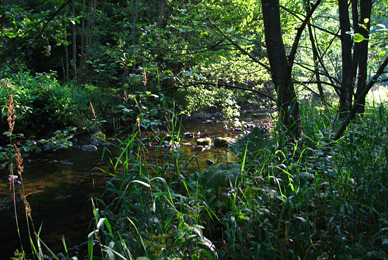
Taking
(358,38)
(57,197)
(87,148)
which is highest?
(358,38)

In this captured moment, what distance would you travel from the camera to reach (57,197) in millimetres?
4359

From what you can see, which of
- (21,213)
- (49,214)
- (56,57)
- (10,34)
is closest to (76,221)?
(49,214)

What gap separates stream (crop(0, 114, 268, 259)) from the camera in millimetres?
3231

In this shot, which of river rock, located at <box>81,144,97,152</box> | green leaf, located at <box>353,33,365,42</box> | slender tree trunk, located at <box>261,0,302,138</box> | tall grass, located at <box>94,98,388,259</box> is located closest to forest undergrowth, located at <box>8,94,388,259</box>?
tall grass, located at <box>94,98,388,259</box>

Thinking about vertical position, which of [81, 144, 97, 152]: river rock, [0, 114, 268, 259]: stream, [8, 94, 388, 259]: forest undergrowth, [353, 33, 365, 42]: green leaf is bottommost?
[0, 114, 268, 259]: stream

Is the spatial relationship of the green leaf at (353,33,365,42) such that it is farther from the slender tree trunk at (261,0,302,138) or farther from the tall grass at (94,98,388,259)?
the slender tree trunk at (261,0,302,138)

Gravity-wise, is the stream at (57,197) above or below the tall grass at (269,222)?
below

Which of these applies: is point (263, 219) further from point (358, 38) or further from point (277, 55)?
point (277, 55)

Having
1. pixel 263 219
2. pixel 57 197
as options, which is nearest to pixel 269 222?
pixel 263 219

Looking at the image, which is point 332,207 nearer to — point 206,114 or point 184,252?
point 184,252

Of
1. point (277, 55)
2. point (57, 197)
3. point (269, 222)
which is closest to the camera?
point (269, 222)

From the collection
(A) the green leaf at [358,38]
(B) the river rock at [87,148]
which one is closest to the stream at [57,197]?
(B) the river rock at [87,148]

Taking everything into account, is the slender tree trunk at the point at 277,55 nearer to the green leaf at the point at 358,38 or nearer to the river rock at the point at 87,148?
the green leaf at the point at 358,38

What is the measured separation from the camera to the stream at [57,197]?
3231 millimetres
